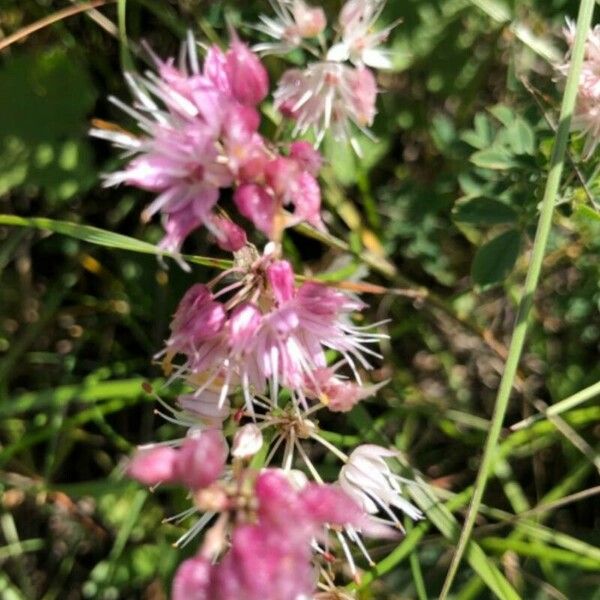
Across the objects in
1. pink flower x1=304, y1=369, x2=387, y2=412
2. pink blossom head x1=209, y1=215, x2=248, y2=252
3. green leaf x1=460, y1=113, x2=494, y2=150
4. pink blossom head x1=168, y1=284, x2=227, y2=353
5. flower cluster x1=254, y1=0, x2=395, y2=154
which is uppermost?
flower cluster x1=254, y1=0, x2=395, y2=154

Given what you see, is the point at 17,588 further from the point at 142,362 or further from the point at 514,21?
the point at 514,21

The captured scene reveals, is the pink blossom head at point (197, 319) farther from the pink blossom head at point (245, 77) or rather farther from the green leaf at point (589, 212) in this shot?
the green leaf at point (589, 212)

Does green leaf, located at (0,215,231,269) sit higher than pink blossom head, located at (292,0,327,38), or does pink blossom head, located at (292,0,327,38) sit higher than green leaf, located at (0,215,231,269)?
pink blossom head, located at (292,0,327,38)

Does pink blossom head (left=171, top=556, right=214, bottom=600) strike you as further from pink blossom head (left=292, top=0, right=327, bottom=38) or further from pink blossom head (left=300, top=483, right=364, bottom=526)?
pink blossom head (left=292, top=0, right=327, bottom=38)

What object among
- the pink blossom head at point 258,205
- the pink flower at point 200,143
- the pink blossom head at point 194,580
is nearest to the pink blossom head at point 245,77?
the pink flower at point 200,143

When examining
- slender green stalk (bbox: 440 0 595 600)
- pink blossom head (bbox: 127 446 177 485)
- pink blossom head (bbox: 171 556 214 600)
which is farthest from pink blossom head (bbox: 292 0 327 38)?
pink blossom head (bbox: 171 556 214 600)

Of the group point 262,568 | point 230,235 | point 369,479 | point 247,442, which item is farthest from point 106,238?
point 262,568
